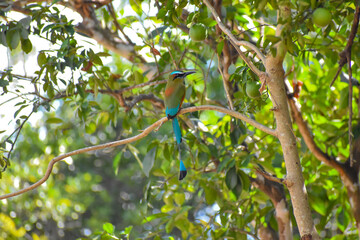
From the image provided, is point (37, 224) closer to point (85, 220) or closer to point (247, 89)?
point (85, 220)

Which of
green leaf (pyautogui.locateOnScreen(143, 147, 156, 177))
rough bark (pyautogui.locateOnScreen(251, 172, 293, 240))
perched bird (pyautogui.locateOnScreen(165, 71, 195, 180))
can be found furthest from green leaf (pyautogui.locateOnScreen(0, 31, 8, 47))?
rough bark (pyautogui.locateOnScreen(251, 172, 293, 240))

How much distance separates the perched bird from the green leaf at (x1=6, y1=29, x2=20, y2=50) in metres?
0.89

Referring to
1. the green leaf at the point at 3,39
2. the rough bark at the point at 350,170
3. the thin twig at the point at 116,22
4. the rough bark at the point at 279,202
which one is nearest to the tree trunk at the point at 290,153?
the rough bark at the point at 279,202

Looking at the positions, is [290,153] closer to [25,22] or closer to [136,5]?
[25,22]

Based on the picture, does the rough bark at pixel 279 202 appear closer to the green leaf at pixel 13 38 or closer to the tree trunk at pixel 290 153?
the tree trunk at pixel 290 153

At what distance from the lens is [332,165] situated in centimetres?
302

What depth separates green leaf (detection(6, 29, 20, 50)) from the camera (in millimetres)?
2215

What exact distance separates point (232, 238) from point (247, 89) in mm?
1128

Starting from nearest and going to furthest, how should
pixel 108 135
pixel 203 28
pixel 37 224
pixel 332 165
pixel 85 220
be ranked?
pixel 203 28 → pixel 332 165 → pixel 37 224 → pixel 85 220 → pixel 108 135

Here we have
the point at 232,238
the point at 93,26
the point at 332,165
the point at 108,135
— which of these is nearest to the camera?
the point at 232,238

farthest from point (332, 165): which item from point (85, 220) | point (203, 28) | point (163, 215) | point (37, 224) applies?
point (85, 220)

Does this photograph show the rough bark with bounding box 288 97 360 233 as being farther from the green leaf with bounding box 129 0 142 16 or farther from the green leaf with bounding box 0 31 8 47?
the green leaf with bounding box 0 31 8 47

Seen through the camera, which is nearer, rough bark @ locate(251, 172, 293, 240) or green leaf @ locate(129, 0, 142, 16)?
rough bark @ locate(251, 172, 293, 240)

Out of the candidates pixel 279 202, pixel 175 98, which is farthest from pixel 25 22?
pixel 279 202
